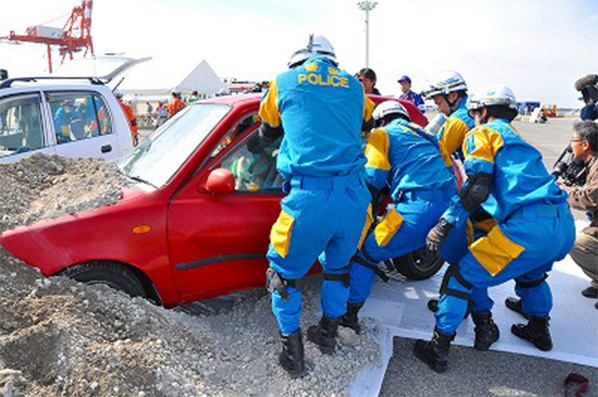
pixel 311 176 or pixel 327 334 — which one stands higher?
pixel 311 176

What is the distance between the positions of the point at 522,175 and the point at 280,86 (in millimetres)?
1556

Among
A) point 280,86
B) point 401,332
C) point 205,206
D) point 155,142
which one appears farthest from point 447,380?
point 155,142

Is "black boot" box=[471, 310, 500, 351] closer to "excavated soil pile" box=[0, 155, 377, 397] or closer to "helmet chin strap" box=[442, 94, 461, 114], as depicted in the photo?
"excavated soil pile" box=[0, 155, 377, 397]

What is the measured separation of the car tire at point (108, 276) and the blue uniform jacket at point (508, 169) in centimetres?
205

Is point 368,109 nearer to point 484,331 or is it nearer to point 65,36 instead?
point 484,331

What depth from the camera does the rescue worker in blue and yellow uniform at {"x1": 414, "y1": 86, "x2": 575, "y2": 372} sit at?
107 inches

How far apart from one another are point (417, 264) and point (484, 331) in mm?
1148

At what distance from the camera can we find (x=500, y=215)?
2840 mm

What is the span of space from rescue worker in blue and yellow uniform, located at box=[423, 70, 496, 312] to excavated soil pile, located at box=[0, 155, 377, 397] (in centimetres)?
114

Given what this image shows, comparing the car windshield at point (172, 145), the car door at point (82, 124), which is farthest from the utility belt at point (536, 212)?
the car door at point (82, 124)

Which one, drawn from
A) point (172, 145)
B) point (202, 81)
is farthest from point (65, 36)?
point (172, 145)

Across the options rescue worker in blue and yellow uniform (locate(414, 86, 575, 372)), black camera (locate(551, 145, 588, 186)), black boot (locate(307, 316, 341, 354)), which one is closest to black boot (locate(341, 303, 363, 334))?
black boot (locate(307, 316, 341, 354))

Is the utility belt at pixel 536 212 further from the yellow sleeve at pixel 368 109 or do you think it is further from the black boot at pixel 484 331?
the yellow sleeve at pixel 368 109

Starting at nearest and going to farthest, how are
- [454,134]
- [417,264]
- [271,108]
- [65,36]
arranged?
1. [271,108]
2. [454,134]
3. [417,264]
4. [65,36]
